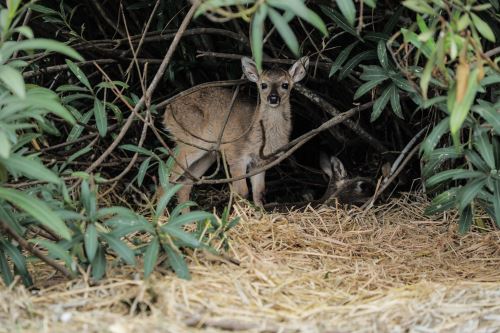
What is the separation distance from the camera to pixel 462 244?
568 centimetres

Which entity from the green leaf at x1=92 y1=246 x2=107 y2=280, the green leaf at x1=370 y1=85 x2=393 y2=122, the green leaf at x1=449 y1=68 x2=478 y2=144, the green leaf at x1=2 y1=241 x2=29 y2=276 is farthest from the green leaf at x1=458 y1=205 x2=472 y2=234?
the green leaf at x1=2 y1=241 x2=29 y2=276

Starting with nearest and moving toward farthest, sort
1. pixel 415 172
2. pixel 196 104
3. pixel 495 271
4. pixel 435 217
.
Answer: pixel 495 271 → pixel 435 217 → pixel 415 172 → pixel 196 104

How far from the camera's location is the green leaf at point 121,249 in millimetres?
4109

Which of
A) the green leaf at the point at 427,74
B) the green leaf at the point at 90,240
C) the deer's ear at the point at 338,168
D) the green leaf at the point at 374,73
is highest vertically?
the green leaf at the point at 427,74

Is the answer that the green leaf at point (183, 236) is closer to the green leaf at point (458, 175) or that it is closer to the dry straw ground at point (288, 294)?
the dry straw ground at point (288, 294)

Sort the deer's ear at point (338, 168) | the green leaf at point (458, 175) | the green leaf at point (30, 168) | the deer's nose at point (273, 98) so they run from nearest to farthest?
the green leaf at point (30, 168), the green leaf at point (458, 175), the deer's ear at point (338, 168), the deer's nose at point (273, 98)

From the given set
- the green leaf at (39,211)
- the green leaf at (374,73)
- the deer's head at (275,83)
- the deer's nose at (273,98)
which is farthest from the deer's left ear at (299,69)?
the green leaf at (39,211)

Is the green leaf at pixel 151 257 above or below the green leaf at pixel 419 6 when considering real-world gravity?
below

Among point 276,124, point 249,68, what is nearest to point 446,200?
point 249,68

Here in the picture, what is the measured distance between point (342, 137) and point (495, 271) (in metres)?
2.79

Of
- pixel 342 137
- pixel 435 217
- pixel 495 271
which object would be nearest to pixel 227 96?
pixel 342 137

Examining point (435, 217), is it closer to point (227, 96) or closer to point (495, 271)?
point (495, 271)

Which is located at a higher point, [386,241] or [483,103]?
[483,103]

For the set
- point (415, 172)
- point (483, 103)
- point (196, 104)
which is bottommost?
point (415, 172)
